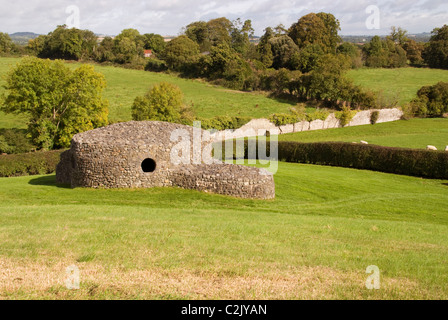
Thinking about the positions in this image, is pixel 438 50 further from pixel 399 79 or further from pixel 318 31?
pixel 318 31

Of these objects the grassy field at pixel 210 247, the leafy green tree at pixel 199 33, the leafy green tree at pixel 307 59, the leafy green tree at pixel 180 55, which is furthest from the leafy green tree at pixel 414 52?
the grassy field at pixel 210 247

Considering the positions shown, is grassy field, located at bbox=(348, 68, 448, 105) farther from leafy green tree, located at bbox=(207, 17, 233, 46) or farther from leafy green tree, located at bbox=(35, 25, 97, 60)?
leafy green tree, located at bbox=(35, 25, 97, 60)

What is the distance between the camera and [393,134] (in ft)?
172

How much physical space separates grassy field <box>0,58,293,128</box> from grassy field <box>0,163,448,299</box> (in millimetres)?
36363

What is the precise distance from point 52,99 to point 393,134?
142 feet

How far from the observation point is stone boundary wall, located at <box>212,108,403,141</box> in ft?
166

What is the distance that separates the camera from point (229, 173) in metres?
20.2

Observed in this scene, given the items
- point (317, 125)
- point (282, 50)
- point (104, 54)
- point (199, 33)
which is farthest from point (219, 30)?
point (317, 125)

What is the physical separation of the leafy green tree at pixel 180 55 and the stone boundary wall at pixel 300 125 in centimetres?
3570

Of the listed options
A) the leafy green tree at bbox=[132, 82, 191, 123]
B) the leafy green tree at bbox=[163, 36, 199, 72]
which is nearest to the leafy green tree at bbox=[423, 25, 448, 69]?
the leafy green tree at bbox=[163, 36, 199, 72]

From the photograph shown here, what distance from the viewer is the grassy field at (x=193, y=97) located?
5862 cm
